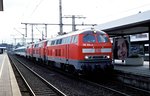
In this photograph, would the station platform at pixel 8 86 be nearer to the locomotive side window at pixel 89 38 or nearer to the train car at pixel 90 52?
the train car at pixel 90 52

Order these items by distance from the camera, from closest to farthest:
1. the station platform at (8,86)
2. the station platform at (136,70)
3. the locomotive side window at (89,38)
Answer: the station platform at (8,86)
the station platform at (136,70)
the locomotive side window at (89,38)

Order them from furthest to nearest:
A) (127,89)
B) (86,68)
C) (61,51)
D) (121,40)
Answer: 1. (121,40)
2. (61,51)
3. (86,68)
4. (127,89)

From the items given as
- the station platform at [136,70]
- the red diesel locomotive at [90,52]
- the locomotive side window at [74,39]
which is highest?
the locomotive side window at [74,39]

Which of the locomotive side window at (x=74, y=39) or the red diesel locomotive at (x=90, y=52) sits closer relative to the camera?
the red diesel locomotive at (x=90, y=52)

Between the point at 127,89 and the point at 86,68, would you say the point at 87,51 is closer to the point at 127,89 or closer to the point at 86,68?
the point at 86,68

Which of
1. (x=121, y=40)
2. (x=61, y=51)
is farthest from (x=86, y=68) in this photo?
(x=121, y=40)

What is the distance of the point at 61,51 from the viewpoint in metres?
23.4

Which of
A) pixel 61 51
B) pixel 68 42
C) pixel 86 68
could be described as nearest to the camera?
pixel 86 68

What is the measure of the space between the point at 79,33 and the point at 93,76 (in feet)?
11.8

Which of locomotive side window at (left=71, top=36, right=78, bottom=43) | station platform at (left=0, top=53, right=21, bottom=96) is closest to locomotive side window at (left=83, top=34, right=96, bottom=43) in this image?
locomotive side window at (left=71, top=36, right=78, bottom=43)

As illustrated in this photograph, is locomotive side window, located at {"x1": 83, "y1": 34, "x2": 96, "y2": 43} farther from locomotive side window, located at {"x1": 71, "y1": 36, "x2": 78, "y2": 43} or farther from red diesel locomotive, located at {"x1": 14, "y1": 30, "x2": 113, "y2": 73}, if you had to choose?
locomotive side window, located at {"x1": 71, "y1": 36, "x2": 78, "y2": 43}

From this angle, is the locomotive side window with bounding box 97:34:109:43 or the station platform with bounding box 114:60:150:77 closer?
the station platform with bounding box 114:60:150:77

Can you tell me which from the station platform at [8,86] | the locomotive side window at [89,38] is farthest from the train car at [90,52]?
the station platform at [8,86]

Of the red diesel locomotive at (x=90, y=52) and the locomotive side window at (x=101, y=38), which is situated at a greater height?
the locomotive side window at (x=101, y=38)
